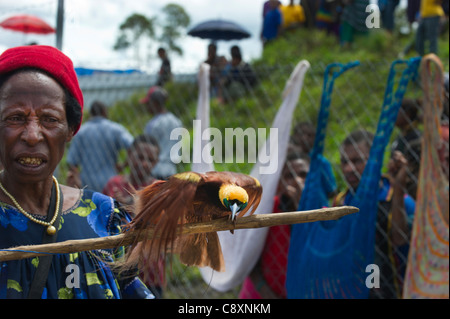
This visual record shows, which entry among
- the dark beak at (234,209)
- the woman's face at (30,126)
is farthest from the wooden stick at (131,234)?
the woman's face at (30,126)

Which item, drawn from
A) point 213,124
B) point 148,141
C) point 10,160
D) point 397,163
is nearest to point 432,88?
point 397,163

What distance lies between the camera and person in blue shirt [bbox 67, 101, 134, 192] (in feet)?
15.3

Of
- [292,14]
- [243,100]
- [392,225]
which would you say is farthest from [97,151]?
[292,14]

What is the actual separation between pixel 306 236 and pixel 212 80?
1.57m

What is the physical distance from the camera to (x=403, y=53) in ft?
23.5

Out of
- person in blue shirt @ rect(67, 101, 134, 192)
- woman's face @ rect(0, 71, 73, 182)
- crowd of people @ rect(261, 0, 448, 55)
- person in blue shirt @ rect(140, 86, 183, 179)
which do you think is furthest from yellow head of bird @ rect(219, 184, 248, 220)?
crowd of people @ rect(261, 0, 448, 55)

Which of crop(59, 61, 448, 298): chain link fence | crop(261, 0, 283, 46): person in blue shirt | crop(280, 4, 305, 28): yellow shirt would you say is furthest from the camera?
crop(280, 4, 305, 28): yellow shirt

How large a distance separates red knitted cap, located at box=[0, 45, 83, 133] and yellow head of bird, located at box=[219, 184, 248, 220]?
0.68 meters

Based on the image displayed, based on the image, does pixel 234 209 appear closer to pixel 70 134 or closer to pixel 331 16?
pixel 70 134

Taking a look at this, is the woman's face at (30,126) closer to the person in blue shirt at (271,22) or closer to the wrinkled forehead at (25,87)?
the wrinkled forehead at (25,87)

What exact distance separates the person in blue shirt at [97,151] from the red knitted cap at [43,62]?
9.74ft

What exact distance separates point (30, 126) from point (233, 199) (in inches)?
27.0

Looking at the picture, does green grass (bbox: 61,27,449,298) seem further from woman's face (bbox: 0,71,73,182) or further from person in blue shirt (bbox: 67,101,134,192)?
woman's face (bbox: 0,71,73,182)
